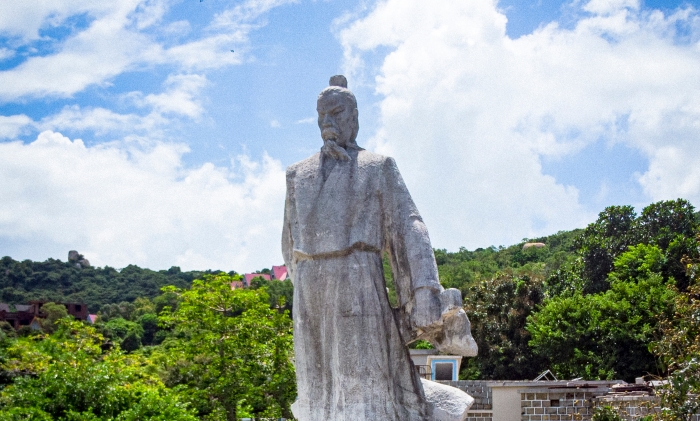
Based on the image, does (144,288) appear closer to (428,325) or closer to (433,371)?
(433,371)

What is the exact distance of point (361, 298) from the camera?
7.00 metres

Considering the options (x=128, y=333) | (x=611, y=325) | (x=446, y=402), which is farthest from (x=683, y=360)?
(x=128, y=333)

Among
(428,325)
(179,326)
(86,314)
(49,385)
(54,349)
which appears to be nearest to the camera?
(428,325)

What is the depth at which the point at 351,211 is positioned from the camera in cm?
720

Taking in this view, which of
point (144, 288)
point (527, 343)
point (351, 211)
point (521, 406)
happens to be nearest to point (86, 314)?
point (144, 288)

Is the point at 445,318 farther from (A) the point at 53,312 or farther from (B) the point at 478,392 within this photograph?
(A) the point at 53,312

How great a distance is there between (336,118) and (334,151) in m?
0.31

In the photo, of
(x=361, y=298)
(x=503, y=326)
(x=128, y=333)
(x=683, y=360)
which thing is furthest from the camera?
(x=128, y=333)

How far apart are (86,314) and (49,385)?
57710 mm

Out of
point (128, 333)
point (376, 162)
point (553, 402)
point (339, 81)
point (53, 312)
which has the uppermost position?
point (53, 312)

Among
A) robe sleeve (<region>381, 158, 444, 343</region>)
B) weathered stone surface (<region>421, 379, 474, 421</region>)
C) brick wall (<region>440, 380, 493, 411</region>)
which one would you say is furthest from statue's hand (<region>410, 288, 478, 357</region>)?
brick wall (<region>440, 380, 493, 411</region>)

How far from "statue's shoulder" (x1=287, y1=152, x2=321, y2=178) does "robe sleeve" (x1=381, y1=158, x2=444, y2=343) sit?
60 centimetres

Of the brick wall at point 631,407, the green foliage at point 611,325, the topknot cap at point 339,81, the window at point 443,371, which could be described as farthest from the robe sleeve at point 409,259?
the green foliage at point 611,325

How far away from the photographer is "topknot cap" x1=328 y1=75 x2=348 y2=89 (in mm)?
7660
